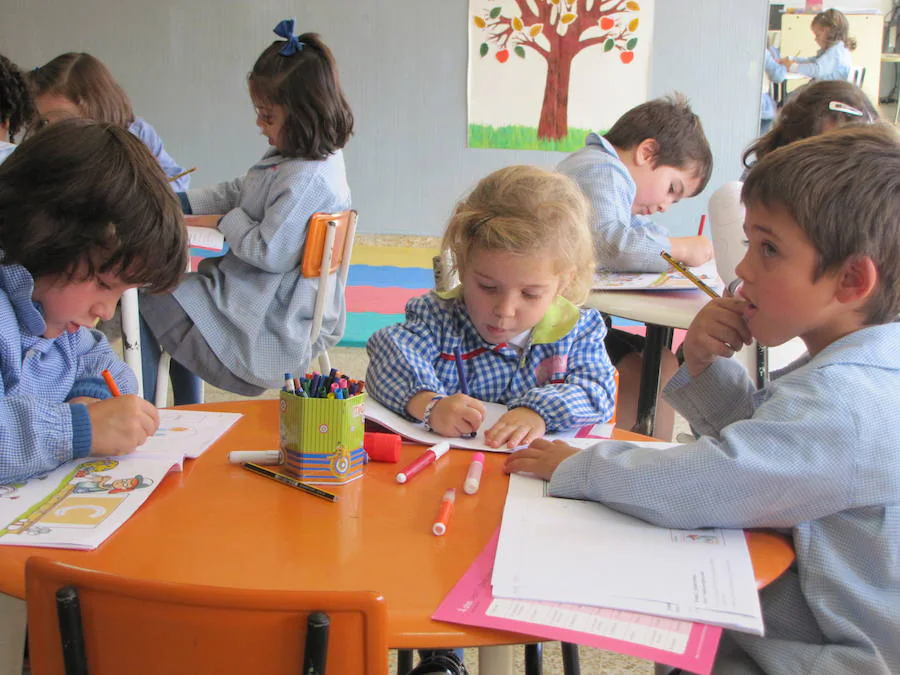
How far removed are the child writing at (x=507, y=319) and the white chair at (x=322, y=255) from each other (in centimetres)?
90

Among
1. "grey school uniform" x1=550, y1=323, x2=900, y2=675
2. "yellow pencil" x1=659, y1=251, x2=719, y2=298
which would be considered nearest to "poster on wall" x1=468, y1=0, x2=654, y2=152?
"yellow pencil" x1=659, y1=251, x2=719, y2=298

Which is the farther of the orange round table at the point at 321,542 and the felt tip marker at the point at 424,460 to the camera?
the felt tip marker at the point at 424,460

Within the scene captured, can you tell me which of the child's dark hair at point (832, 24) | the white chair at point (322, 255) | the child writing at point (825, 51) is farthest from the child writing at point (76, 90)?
the child's dark hair at point (832, 24)

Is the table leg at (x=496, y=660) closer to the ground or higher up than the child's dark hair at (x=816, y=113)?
closer to the ground

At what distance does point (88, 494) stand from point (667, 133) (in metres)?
2.03

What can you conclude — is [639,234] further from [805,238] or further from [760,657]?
[760,657]

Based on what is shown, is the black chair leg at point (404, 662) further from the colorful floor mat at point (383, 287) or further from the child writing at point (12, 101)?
the colorful floor mat at point (383, 287)

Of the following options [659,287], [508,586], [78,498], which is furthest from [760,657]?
[659,287]

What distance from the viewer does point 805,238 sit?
3.29 ft

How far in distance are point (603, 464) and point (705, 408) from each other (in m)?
0.34

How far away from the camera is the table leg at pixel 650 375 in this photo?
2.19 metres

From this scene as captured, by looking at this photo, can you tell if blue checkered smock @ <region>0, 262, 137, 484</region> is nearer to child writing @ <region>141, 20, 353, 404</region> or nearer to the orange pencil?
the orange pencil

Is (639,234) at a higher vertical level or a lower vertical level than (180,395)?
higher

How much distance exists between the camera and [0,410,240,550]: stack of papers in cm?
87
